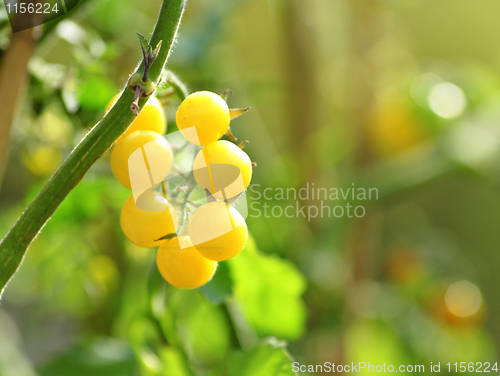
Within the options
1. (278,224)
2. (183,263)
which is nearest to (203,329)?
(278,224)

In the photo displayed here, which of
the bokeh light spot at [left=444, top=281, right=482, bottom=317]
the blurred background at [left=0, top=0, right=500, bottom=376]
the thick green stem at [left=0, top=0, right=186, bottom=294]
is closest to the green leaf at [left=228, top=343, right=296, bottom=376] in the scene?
the blurred background at [left=0, top=0, right=500, bottom=376]

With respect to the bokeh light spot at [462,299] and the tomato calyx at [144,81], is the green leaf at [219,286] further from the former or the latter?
the bokeh light spot at [462,299]

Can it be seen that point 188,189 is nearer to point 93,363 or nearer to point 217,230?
point 217,230

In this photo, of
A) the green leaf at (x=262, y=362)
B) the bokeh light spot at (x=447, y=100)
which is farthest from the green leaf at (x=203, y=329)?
the bokeh light spot at (x=447, y=100)

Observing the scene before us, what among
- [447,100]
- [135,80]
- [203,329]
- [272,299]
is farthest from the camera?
[447,100]

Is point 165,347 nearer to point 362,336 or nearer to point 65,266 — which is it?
point 65,266

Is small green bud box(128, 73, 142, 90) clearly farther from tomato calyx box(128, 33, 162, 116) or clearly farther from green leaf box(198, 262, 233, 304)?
green leaf box(198, 262, 233, 304)

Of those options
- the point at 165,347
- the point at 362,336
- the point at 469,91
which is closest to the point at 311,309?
the point at 362,336
